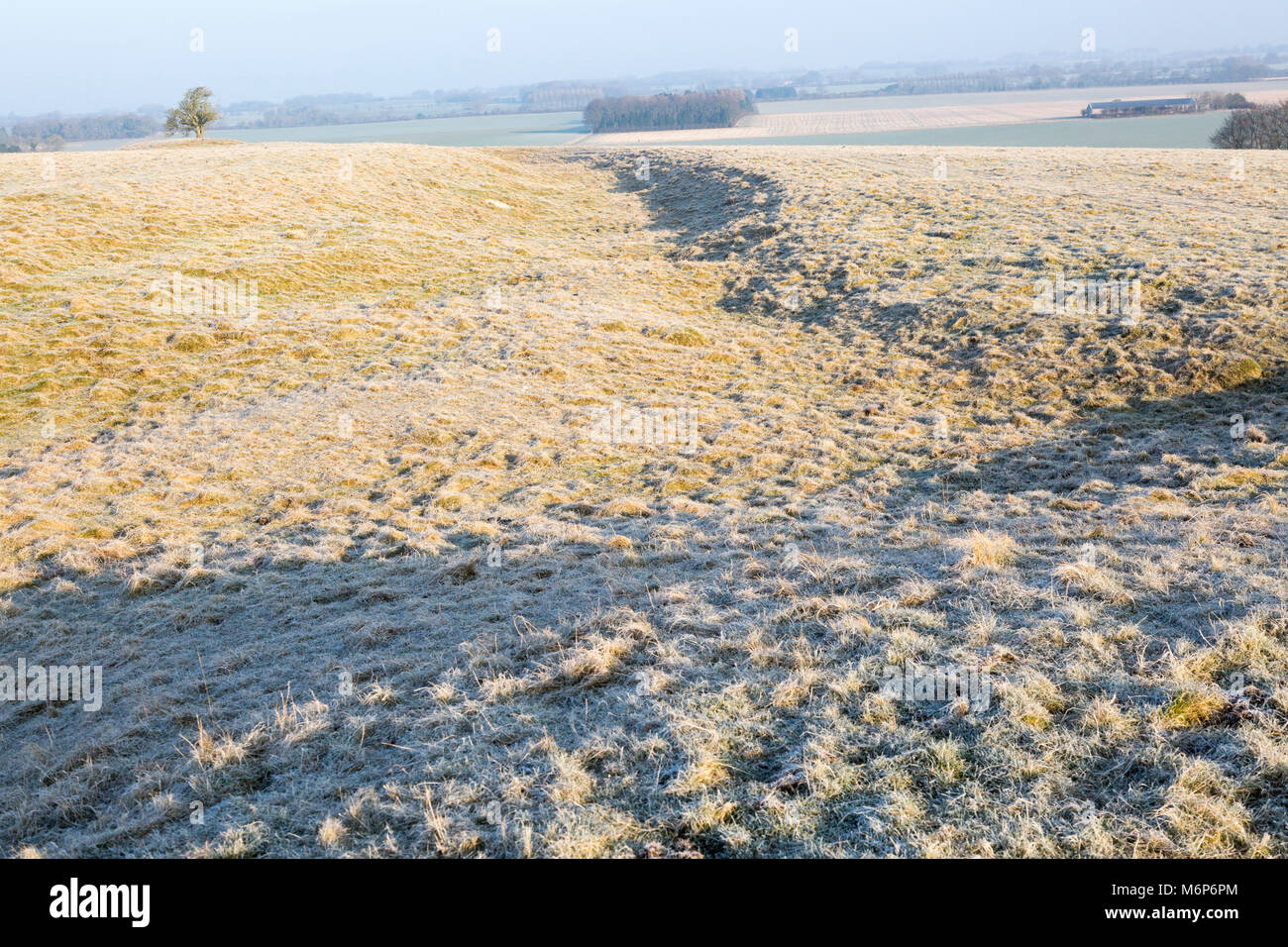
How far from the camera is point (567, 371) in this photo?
17922mm

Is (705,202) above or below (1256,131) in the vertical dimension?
below

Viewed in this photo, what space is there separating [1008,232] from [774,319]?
904cm

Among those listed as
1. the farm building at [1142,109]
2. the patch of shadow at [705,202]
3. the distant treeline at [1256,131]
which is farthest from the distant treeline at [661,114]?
the distant treeline at [1256,131]

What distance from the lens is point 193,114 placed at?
6525cm

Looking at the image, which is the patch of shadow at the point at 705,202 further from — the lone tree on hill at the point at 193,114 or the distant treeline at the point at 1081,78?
the distant treeline at the point at 1081,78

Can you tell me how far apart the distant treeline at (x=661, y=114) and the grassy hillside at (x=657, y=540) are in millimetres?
91398

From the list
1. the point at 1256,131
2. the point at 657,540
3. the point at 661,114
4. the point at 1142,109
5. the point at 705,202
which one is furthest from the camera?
the point at 661,114

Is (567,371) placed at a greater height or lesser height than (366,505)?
greater

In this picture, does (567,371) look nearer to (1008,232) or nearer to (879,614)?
(879,614)

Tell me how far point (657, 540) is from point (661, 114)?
379 ft

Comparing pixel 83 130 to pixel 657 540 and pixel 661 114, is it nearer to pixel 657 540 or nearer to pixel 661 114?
pixel 661 114

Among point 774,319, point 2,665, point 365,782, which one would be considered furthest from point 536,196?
point 365,782

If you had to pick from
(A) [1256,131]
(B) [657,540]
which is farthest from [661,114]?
(B) [657,540]
